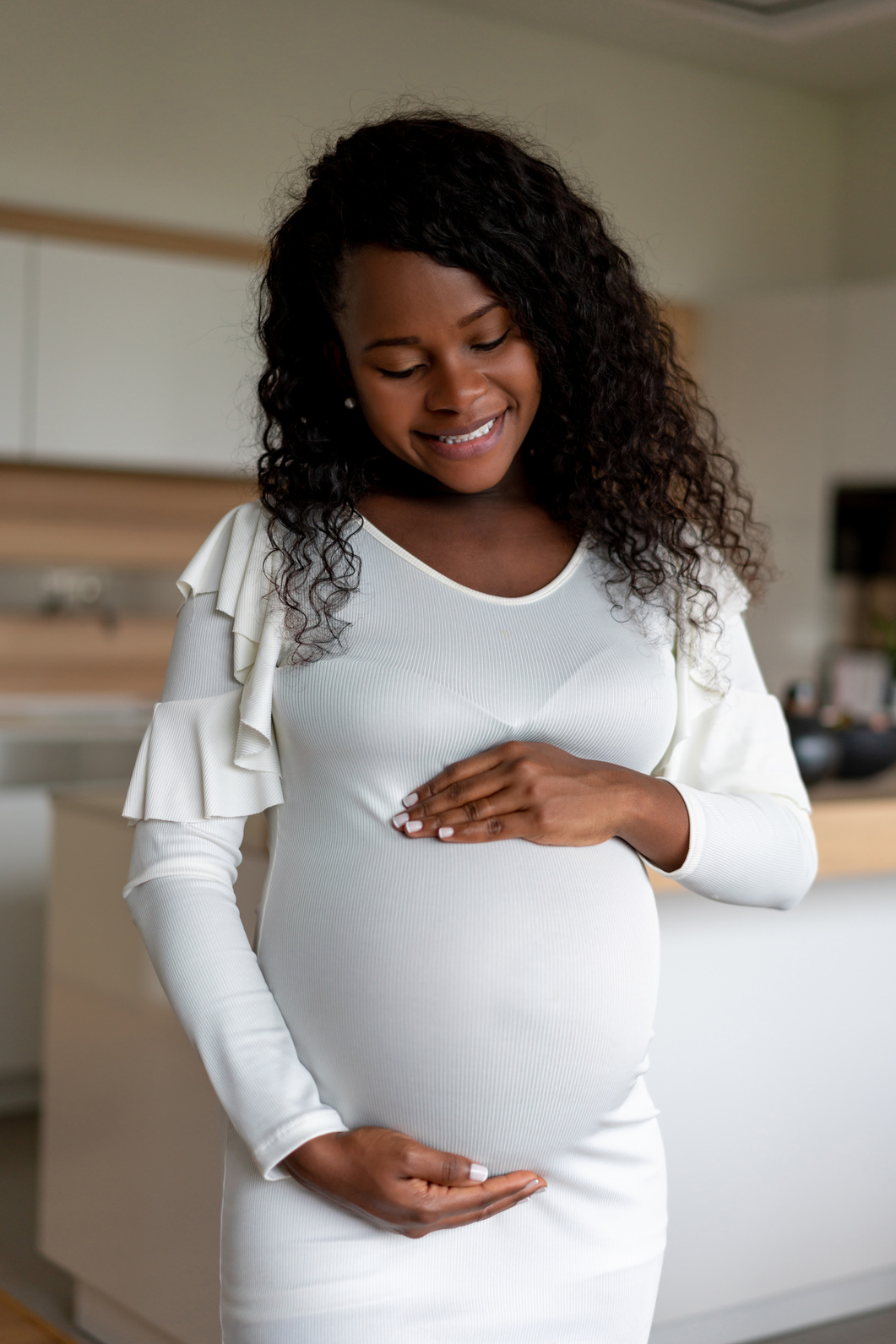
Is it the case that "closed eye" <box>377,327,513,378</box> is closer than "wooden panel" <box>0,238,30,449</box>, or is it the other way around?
"closed eye" <box>377,327,513,378</box>

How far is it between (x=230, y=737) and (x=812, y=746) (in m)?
1.29

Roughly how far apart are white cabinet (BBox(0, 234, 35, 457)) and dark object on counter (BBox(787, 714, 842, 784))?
2.31 m

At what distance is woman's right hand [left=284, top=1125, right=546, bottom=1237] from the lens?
108 cm

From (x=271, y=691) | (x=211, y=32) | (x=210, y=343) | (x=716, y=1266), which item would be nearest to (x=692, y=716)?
(x=271, y=691)

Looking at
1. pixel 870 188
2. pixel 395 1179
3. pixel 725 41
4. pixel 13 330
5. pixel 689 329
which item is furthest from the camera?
pixel 870 188

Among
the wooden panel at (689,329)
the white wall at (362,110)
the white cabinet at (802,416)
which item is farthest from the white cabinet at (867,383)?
the white wall at (362,110)

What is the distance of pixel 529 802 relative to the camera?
A: 1.11 meters

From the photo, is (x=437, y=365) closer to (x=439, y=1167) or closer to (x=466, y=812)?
(x=466, y=812)

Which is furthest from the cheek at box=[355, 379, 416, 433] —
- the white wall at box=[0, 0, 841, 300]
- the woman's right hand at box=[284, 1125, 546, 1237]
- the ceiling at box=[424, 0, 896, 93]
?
the ceiling at box=[424, 0, 896, 93]

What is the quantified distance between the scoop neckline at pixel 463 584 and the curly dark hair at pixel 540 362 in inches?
0.8

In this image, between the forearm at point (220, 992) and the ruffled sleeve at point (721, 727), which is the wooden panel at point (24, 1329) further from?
the ruffled sleeve at point (721, 727)

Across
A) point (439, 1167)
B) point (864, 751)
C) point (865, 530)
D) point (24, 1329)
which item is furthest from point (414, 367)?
point (865, 530)

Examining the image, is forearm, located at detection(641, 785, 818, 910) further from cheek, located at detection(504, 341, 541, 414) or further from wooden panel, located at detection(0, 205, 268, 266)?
wooden panel, located at detection(0, 205, 268, 266)

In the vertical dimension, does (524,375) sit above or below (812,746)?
above
